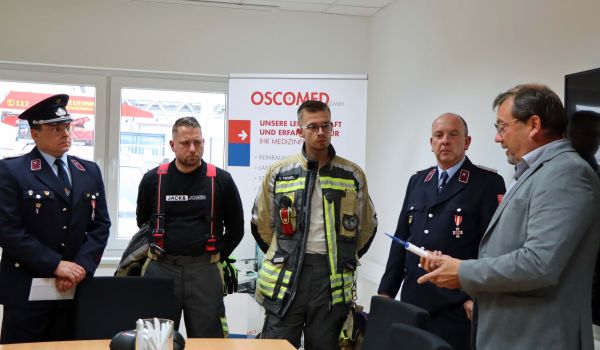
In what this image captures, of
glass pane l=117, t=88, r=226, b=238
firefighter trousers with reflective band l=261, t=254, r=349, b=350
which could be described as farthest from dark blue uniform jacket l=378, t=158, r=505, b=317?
glass pane l=117, t=88, r=226, b=238

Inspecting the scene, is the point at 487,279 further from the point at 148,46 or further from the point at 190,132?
the point at 148,46

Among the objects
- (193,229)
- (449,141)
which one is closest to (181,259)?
(193,229)

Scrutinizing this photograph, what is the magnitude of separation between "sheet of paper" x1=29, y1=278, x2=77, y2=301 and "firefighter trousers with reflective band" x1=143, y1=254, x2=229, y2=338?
0.59 meters

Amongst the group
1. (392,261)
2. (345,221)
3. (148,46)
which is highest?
(148,46)

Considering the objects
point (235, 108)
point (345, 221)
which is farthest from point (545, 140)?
point (235, 108)

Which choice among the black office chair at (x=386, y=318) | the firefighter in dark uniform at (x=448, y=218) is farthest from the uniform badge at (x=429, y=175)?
the black office chair at (x=386, y=318)

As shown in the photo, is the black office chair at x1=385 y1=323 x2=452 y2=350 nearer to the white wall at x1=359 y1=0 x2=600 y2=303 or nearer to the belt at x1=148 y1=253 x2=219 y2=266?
the belt at x1=148 y1=253 x2=219 y2=266

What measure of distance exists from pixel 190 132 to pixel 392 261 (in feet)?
4.40

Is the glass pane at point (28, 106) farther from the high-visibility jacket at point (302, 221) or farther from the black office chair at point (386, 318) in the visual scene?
the black office chair at point (386, 318)

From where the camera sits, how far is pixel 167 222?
346 cm

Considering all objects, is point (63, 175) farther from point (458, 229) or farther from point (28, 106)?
point (28, 106)

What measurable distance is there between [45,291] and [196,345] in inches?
36.5

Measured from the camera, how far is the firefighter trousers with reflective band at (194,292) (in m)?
3.38

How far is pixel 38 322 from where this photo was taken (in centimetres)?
297
